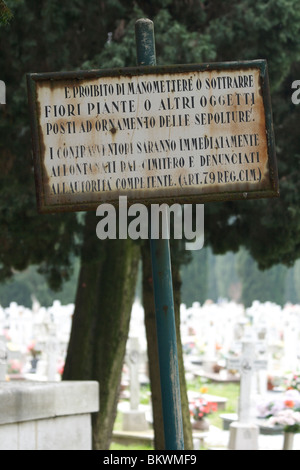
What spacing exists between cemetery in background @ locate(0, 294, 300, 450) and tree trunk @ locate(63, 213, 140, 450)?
0.83 metres

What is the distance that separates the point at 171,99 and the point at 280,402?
707 cm

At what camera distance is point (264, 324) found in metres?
20.2

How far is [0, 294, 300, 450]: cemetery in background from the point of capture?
1093 cm

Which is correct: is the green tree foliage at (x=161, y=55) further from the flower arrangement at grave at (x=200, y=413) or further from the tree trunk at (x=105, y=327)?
the flower arrangement at grave at (x=200, y=413)

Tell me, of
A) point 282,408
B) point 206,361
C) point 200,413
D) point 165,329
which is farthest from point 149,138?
point 206,361

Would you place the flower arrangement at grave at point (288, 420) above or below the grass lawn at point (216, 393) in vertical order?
above

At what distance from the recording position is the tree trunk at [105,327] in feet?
28.9

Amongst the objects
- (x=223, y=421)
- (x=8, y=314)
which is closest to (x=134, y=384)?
(x=223, y=421)

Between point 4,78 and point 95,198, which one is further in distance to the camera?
point 4,78

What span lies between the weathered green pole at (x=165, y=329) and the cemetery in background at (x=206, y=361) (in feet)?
10.7

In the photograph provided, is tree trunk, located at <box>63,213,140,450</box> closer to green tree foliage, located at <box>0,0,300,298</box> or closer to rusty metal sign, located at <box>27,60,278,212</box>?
green tree foliage, located at <box>0,0,300,298</box>

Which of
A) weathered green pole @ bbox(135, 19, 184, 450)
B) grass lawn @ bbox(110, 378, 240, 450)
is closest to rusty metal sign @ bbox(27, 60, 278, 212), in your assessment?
weathered green pole @ bbox(135, 19, 184, 450)

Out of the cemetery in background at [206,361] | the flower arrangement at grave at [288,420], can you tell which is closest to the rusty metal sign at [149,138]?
the cemetery in background at [206,361]
